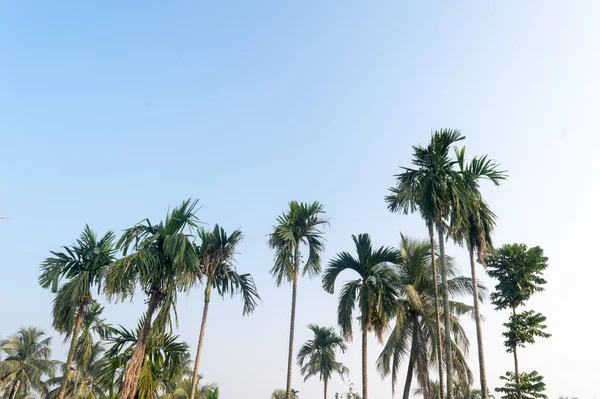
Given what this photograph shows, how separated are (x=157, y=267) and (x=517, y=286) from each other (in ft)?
82.0

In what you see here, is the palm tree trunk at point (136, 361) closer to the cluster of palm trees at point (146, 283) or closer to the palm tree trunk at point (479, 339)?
the cluster of palm trees at point (146, 283)

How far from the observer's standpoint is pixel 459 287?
966 inches

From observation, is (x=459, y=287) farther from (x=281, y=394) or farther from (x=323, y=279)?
(x=281, y=394)

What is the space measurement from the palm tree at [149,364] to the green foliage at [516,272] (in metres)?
22.9

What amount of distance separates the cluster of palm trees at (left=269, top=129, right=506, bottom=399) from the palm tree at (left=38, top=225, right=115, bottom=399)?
892cm

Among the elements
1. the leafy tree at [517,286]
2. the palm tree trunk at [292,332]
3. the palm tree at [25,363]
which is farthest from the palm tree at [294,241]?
the palm tree at [25,363]

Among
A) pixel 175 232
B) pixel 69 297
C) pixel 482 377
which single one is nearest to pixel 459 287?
pixel 482 377

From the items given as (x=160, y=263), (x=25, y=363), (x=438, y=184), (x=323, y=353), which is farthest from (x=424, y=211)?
(x=25, y=363)

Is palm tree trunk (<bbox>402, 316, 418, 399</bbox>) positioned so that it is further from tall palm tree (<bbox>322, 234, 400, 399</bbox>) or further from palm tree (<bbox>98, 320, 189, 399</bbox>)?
palm tree (<bbox>98, 320, 189, 399</bbox>)

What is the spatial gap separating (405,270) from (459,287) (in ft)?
10.3

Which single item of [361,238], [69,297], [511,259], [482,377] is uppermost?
[511,259]

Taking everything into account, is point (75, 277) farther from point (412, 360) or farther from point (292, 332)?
point (412, 360)

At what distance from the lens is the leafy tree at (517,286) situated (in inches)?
1139

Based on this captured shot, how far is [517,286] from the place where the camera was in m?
30.0
